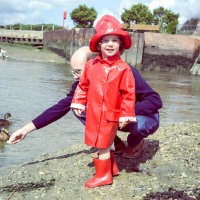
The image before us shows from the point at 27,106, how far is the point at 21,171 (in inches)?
249

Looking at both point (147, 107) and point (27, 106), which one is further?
point (27, 106)

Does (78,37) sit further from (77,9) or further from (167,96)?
(77,9)

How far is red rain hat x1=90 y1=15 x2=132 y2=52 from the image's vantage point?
3.46m

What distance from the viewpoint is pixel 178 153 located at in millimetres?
4438

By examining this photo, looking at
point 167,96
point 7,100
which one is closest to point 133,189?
point 7,100

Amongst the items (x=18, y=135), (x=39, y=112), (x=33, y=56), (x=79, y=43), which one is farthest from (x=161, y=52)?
(x=18, y=135)

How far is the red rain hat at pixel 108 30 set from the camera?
3.46 metres

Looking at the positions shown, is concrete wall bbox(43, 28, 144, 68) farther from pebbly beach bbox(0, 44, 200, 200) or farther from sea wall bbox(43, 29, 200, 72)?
pebbly beach bbox(0, 44, 200, 200)

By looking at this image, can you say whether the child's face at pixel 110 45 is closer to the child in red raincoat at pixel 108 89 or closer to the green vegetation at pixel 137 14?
the child in red raincoat at pixel 108 89

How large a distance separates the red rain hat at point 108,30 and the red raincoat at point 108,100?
0.17 m

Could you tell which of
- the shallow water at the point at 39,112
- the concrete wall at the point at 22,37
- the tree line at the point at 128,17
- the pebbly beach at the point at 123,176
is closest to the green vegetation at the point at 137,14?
the tree line at the point at 128,17

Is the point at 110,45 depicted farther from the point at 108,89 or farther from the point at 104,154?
the point at 104,154

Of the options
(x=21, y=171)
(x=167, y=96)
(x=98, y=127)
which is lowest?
(x=167, y=96)

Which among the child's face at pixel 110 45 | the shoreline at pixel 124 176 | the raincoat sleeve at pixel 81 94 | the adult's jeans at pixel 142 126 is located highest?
the child's face at pixel 110 45
